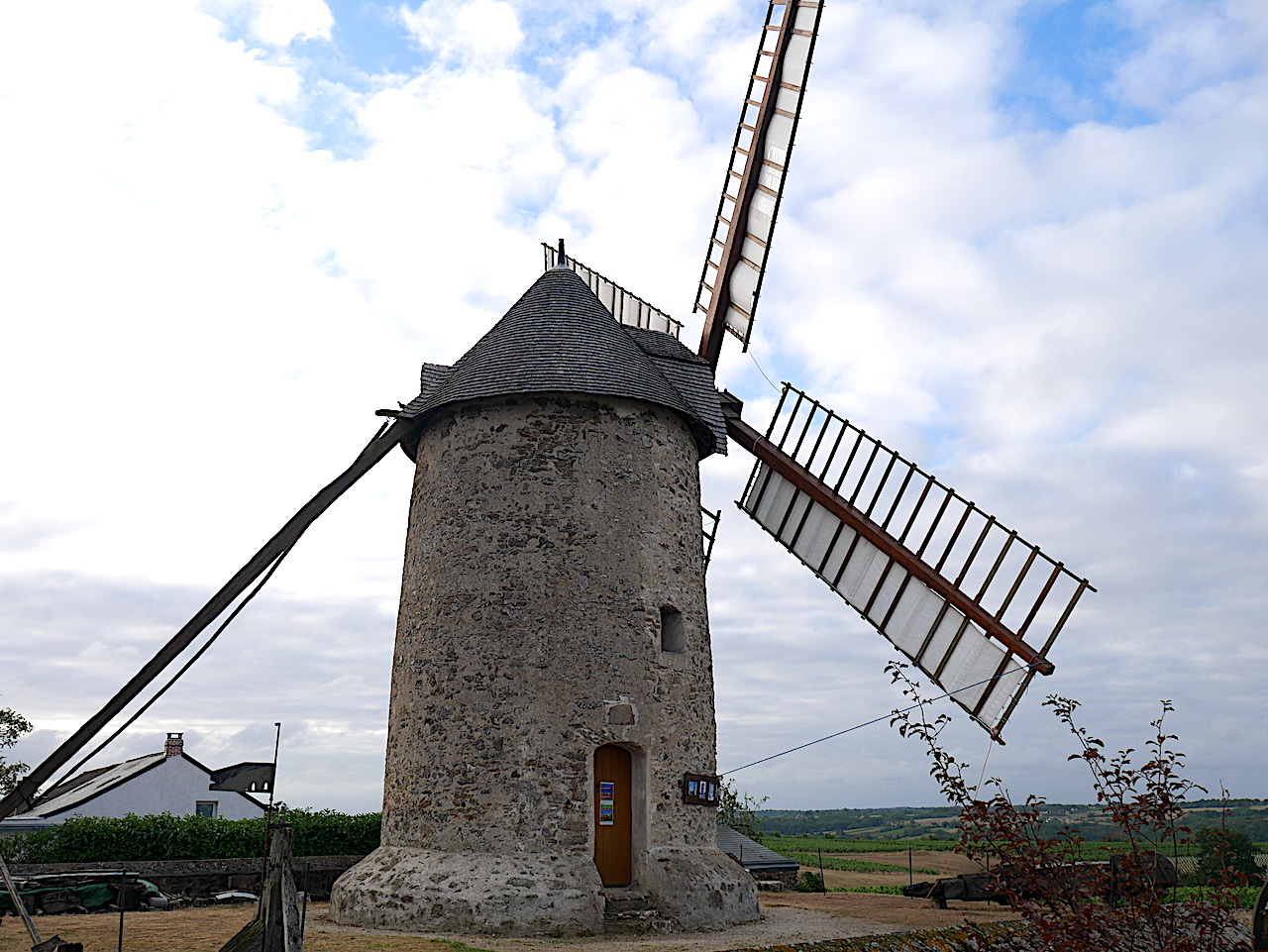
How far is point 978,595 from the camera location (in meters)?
11.5

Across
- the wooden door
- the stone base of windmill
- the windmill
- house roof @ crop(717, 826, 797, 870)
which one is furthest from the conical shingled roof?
house roof @ crop(717, 826, 797, 870)

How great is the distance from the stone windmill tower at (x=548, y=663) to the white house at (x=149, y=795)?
49.9 ft

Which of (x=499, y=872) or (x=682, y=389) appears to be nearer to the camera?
(x=499, y=872)

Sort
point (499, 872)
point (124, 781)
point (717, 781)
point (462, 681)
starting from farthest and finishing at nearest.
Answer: point (124, 781) → point (717, 781) → point (462, 681) → point (499, 872)

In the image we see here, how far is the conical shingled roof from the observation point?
1088cm

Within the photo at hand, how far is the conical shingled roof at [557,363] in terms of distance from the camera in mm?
10875

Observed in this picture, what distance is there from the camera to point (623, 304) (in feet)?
51.9

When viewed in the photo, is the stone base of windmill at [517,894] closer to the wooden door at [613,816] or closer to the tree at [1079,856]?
the wooden door at [613,816]

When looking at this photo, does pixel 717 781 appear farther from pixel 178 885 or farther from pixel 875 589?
pixel 178 885

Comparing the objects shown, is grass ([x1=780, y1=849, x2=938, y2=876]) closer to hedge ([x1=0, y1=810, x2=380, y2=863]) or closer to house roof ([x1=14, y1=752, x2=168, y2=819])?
hedge ([x1=0, y1=810, x2=380, y2=863])

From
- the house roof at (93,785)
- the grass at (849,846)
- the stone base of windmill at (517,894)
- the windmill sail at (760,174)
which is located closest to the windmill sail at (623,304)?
the windmill sail at (760,174)

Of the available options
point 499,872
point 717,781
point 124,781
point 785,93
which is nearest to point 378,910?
point 499,872

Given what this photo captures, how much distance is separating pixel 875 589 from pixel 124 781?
19702 millimetres

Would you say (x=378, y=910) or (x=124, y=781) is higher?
(x=124, y=781)
